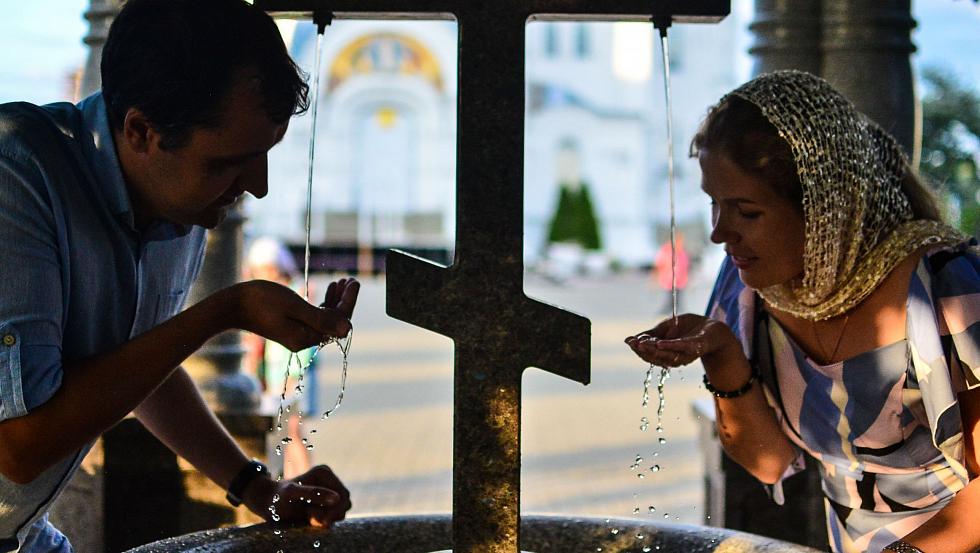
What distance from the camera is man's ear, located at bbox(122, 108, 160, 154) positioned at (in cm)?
164

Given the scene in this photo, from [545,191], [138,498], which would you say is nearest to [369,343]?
[138,498]

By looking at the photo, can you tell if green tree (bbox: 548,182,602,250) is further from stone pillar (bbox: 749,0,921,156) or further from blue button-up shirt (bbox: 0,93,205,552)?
blue button-up shirt (bbox: 0,93,205,552)

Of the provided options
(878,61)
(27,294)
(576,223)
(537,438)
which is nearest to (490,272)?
(27,294)

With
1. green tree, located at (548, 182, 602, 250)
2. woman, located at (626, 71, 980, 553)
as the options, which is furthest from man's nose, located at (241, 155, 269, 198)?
green tree, located at (548, 182, 602, 250)

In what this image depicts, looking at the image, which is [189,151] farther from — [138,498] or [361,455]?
[361,455]

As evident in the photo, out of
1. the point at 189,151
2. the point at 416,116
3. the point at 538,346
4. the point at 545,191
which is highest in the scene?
the point at 416,116

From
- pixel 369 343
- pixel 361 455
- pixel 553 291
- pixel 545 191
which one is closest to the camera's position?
pixel 361 455

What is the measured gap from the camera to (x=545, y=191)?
4438cm

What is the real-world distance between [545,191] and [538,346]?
141ft

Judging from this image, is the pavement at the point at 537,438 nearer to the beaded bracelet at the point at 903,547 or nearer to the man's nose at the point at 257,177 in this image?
the beaded bracelet at the point at 903,547

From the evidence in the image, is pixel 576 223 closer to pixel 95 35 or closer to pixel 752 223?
pixel 95 35

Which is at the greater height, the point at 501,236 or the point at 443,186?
the point at 443,186

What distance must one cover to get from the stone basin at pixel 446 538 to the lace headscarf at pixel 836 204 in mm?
455

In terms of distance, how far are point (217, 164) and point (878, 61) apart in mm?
2584
